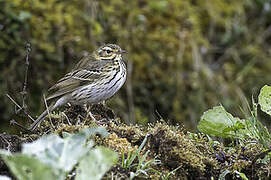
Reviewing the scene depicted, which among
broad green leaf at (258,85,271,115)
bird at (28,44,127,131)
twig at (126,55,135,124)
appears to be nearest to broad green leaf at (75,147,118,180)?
broad green leaf at (258,85,271,115)

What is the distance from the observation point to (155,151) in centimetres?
316

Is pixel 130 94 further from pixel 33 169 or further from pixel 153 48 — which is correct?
pixel 33 169

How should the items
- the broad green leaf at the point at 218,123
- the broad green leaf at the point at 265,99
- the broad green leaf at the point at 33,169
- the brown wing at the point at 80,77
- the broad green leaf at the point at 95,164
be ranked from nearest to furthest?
1. the broad green leaf at the point at 33,169
2. the broad green leaf at the point at 95,164
3. the broad green leaf at the point at 218,123
4. the broad green leaf at the point at 265,99
5. the brown wing at the point at 80,77

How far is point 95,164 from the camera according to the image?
2348 mm

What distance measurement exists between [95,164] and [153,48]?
521 centimetres

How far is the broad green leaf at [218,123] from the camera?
359 centimetres

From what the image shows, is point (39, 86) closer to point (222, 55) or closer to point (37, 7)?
point (37, 7)

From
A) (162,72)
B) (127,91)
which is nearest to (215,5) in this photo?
(162,72)

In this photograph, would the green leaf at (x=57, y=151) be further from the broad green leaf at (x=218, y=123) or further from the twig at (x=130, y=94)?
the twig at (x=130, y=94)

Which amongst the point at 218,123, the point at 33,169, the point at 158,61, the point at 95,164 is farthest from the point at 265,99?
the point at 158,61

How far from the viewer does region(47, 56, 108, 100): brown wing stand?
5.40 metres

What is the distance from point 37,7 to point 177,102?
8.14 ft

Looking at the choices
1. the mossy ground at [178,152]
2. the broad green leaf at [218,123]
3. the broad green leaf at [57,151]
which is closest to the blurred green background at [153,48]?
the broad green leaf at [218,123]

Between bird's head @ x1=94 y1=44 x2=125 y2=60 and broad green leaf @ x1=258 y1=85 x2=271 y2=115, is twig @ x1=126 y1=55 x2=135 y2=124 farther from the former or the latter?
broad green leaf @ x1=258 y1=85 x2=271 y2=115
